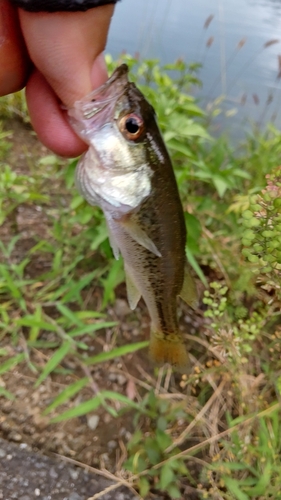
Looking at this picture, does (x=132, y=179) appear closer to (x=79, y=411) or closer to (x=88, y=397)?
(x=79, y=411)

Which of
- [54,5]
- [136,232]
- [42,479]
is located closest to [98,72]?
[54,5]

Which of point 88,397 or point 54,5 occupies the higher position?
point 54,5

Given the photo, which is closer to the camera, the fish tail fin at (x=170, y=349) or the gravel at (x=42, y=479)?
the gravel at (x=42, y=479)

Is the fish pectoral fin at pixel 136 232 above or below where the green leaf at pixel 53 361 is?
above

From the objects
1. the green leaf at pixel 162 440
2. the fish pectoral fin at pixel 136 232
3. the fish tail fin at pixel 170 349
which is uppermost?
the fish pectoral fin at pixel 136 232

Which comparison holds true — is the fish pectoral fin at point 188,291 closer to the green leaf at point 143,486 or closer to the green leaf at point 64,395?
the green leaf at point 64,395

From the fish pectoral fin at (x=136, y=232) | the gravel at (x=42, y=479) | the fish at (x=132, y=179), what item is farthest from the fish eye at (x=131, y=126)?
the gravel at (x=42, y=479)

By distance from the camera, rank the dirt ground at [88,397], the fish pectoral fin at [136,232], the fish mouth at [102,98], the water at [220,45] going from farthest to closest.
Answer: the water at [220,45] → the dirt ground at [88,397] → the fish pectoral fin at [136,232] → the fish mouth at [102,98]
